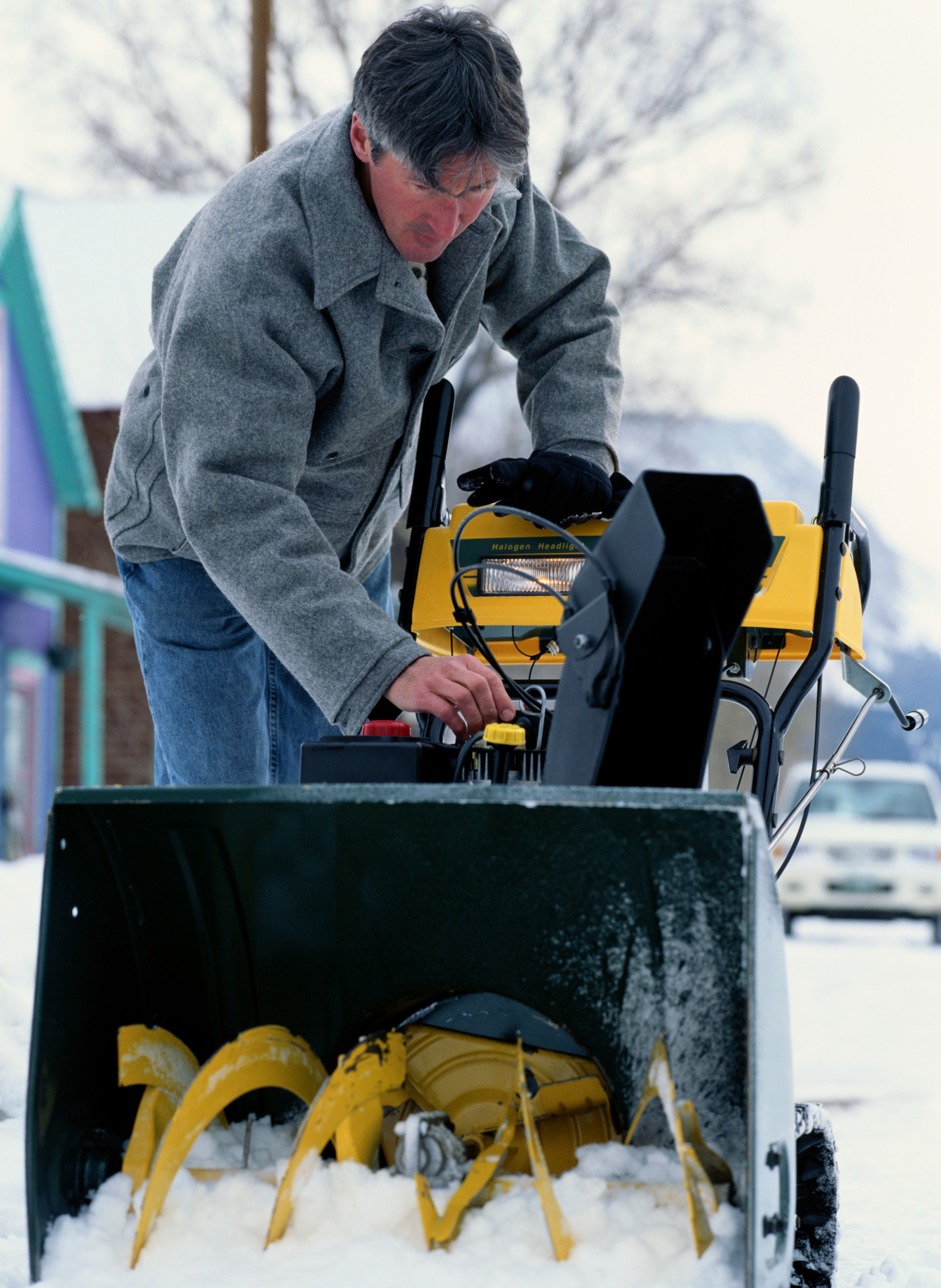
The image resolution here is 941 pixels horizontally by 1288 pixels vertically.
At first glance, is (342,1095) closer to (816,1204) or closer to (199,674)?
(816,1204)

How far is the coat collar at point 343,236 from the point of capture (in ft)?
7.18

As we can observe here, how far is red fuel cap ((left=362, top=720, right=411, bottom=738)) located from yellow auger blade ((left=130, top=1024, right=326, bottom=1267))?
0.40 m

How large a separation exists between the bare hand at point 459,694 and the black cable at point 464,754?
0.08ft

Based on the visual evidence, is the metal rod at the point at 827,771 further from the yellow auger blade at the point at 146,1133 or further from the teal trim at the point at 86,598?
the teal trim at the point at 86,598

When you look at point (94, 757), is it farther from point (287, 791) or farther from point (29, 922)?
point (287, 791)

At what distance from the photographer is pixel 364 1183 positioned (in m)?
1.56

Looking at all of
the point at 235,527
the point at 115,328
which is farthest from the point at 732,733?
the point at 115,328

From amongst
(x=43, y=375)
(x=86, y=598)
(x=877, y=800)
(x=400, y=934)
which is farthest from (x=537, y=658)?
(x=43, y=375)

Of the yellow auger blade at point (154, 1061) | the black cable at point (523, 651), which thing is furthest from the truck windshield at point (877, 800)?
the yellow auger blade at point (154, 1061)

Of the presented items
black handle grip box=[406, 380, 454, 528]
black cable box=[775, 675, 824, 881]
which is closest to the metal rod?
black cable box=[775, 675, 824, 881]

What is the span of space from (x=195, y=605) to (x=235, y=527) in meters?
0.57

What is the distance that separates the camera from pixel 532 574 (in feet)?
7.62

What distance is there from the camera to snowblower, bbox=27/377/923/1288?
57.1 inches

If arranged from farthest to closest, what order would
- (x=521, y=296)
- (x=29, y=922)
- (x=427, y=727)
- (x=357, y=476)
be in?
(x=29, y=922), (x=521, y=296), (x=357, y=476), (x=427, y=727)
